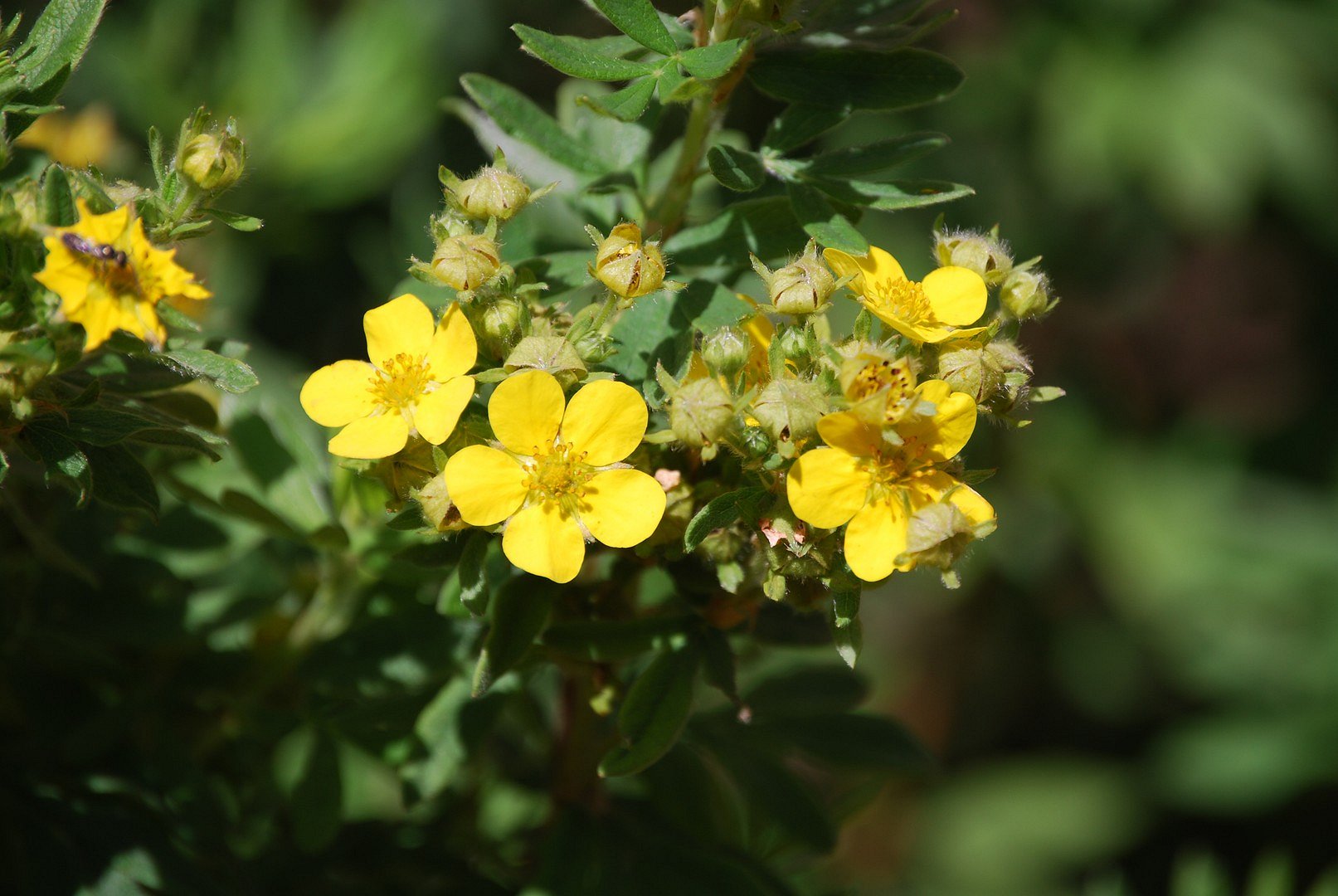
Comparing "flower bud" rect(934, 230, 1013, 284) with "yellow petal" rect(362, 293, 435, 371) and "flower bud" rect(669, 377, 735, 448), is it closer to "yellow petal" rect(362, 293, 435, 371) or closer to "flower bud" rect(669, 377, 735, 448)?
"flower bud" rect(669, 377, 735, 448)

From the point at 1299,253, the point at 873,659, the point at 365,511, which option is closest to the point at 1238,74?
the point at 1299,253

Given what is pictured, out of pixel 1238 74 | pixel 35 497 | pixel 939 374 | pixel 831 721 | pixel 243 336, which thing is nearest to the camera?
pixel 939 374

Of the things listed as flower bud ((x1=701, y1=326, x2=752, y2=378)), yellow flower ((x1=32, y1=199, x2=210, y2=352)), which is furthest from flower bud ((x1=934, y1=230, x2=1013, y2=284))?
yellow flower ((x1=32, y1=199, x2=210, y2=352))

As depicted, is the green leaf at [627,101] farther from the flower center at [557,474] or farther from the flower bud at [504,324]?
the flower center at [557,474]

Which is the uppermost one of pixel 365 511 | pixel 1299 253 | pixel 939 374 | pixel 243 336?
pixel 939 374

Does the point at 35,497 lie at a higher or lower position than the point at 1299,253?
higher

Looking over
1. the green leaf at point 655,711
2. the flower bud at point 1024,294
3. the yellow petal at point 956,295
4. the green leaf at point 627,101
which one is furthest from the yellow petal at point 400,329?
the flower bud at point 1024,294

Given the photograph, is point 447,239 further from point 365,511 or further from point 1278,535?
point 1278,535
